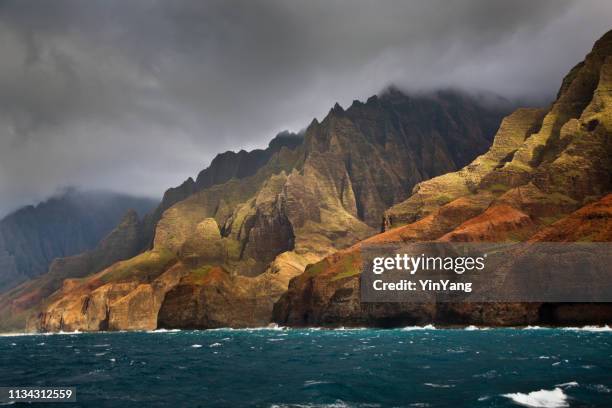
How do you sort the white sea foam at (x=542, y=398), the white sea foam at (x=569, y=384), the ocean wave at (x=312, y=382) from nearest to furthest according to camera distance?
the white sea foam at (x=542, y=398)
the white sea foam at (x=569, y=384)
the ocean wave at (x=312, y=382)

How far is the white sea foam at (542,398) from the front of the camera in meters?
38.2

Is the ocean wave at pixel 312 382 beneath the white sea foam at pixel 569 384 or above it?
beneath

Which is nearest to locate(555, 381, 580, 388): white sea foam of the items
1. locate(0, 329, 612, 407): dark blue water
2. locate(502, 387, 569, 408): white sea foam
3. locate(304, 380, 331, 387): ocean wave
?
locate(0, 329, 612, 407): dark blue water

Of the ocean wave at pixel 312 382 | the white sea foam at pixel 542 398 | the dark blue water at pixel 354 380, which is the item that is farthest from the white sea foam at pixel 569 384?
the ocean wave at pixel 312 382

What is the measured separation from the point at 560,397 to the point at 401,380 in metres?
15.6

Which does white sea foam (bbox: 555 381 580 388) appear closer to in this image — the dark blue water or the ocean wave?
the dark blue water

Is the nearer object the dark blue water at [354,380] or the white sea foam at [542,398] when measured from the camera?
the white sea foam at [542,398]

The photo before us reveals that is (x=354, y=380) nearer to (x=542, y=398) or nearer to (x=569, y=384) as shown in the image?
(x=542, y=398)

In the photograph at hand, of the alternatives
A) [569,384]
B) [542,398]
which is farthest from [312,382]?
[569,384]

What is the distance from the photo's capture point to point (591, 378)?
4888cm

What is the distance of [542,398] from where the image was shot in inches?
1588

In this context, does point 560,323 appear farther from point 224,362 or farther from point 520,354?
point 224,362

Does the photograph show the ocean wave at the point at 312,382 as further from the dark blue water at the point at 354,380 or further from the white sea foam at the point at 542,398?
the white sea foam at the point at 542,398

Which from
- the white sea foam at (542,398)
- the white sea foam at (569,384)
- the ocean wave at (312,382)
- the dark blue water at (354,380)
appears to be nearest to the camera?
the white sea foam at (542,398)
